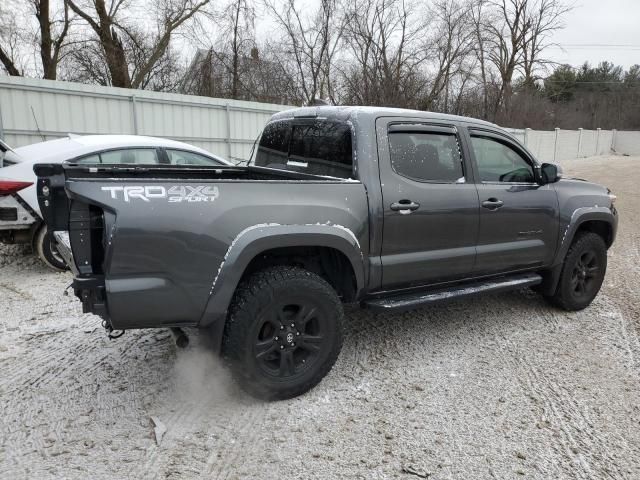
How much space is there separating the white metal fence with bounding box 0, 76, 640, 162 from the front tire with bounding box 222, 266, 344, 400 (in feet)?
26.1

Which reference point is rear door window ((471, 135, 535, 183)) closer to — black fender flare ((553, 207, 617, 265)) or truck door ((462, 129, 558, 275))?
truck door ((462, 129, 558, 275))

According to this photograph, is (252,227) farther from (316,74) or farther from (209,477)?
(316,74)

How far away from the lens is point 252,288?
3.04 m

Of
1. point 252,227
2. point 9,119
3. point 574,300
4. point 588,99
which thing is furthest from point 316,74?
point 588,99

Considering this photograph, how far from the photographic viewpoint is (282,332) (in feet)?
10.4

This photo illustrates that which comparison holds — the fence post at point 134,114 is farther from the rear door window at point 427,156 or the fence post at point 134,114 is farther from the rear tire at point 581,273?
the rear tire at point 581,273

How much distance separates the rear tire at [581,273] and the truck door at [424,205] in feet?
4.73

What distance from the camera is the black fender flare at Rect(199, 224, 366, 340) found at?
9.42 ft

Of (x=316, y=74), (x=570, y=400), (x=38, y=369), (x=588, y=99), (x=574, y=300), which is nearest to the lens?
(x=570, y=400)

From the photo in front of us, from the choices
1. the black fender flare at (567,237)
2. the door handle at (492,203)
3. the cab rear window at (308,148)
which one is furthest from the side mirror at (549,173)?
the cab rear window at (308,148)

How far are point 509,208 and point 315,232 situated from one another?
2.00m

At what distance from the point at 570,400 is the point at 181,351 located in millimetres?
2773

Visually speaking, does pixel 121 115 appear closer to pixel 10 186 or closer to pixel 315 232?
pixel 10 186

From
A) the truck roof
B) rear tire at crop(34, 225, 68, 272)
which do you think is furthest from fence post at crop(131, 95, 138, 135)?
the truck roof
